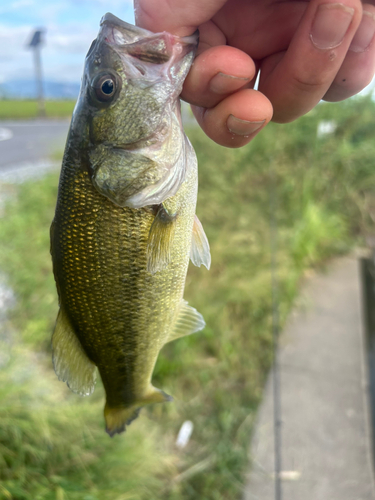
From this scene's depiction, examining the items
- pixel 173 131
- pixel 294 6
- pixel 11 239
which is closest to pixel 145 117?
pixel 173 131

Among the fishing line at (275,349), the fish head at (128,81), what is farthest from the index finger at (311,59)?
the fishing line at (275,349)

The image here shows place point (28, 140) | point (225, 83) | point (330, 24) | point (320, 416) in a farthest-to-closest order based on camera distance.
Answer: point (28, 140) → point (320, 416) → point (225, 83) → point (330, 24)

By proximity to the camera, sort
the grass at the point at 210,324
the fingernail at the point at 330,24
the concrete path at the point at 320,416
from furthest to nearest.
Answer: the concrete path at the point at 320,416
the grass at the point at 210,324
the fingernail at the point at 330,24

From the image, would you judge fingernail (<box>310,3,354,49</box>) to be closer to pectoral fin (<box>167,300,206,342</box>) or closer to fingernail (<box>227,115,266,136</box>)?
fingernail (<box>227,115,266,136</box>)

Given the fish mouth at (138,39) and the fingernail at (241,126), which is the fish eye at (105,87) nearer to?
the fish mouth at (138,39)

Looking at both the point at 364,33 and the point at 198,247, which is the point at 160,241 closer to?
the point at 198,247

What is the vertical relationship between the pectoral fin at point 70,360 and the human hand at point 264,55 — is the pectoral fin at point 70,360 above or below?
below

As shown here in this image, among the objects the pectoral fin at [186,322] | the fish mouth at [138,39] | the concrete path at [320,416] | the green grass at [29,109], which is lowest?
the green grass at [29,109]

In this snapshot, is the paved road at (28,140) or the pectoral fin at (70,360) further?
the paved road at (28,140)

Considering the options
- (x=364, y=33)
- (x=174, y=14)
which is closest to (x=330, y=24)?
(x=364, y=33)
